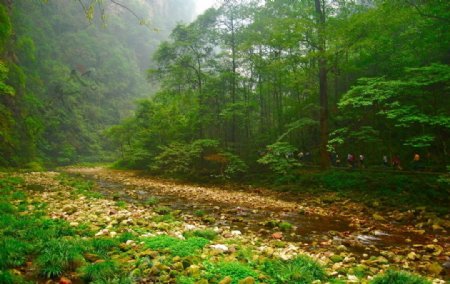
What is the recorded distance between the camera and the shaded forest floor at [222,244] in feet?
16.5

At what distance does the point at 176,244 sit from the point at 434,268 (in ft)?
Answer: 18.1

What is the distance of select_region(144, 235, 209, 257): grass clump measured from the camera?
601 cm

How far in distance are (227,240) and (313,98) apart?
767 inches

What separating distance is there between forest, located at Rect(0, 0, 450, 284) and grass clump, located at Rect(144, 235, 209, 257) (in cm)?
4

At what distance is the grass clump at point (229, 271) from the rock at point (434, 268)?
385 centimetres

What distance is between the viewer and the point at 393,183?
14.1m

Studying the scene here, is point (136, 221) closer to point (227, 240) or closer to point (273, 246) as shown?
point (227, 240)

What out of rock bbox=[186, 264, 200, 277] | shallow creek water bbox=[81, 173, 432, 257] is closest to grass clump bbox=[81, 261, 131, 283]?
rock bbox=[186, 264, 200, 277]

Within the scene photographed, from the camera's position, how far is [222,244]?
6.90m

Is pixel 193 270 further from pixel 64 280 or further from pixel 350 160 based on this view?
pixel 350 160

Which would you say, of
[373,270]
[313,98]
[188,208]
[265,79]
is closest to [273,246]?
[373,270]

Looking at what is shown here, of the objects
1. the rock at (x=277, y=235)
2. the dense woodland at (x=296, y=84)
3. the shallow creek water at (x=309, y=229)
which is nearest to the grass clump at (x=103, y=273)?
the shallow creek water at (x=309, y=229)

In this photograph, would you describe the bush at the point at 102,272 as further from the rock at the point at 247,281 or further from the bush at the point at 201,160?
the bush at the point at 201,160

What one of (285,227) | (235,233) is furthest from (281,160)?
(235,233)
